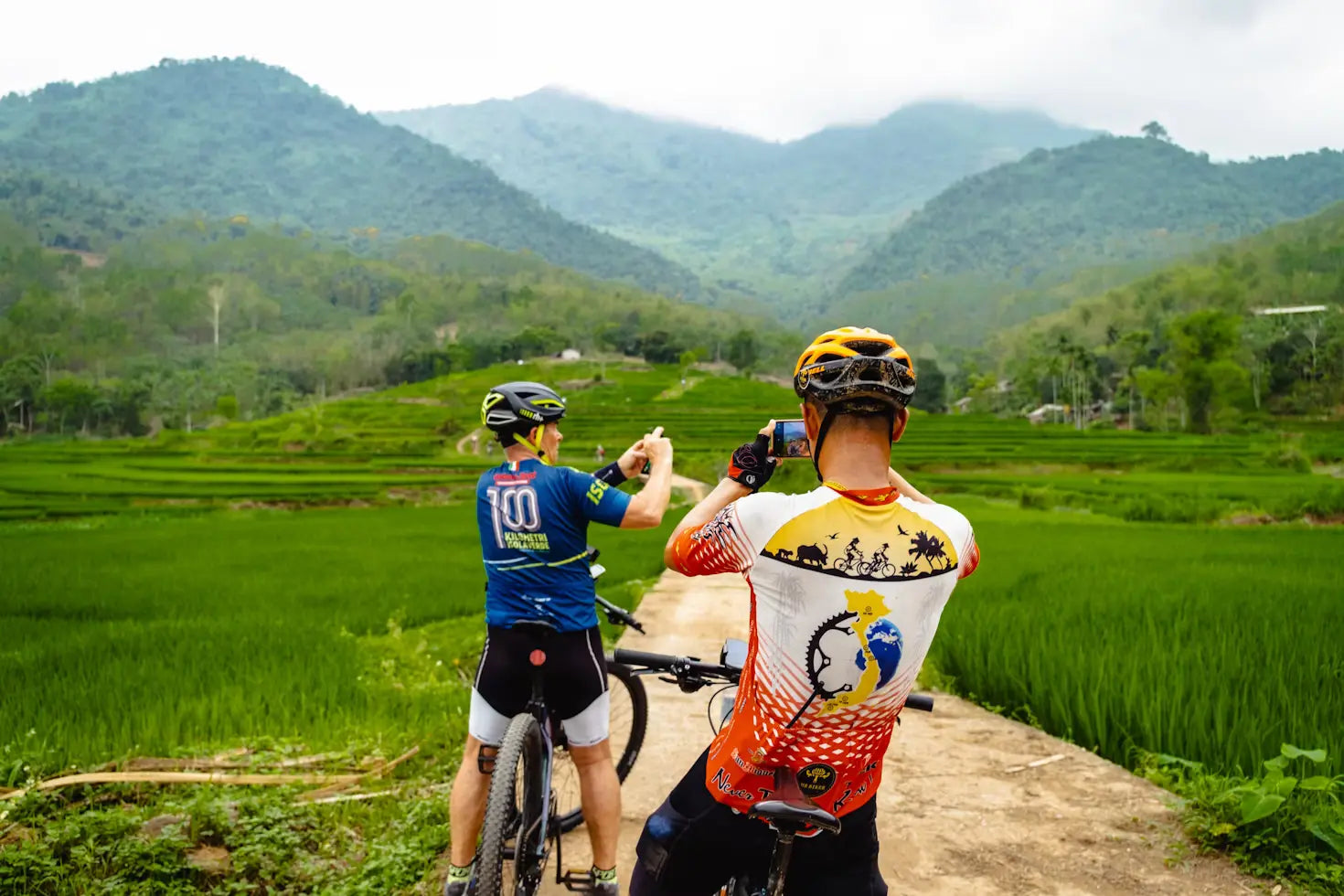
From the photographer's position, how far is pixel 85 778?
415 centimetres

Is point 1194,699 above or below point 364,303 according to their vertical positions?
below

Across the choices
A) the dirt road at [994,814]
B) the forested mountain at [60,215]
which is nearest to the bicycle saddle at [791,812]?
the dirt road at [994,814]

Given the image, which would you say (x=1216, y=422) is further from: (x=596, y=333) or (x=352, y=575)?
(x=596, y=333)

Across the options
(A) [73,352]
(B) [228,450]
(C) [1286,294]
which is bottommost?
(B) [228,450]

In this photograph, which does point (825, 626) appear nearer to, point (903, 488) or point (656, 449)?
point (903, 488)

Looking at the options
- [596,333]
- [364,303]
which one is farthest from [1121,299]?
[364,303]

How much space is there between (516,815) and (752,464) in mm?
1914

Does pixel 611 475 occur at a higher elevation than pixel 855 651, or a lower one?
higher

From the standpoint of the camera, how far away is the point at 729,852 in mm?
2143

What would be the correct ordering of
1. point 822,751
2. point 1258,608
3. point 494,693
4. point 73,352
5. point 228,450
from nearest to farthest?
point 822,751, point 494,693, point 1258,608, point 228,450, point 73,352

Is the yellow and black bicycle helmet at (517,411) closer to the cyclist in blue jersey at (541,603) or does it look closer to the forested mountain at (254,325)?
the cyclist in blue jersey at (541,603)

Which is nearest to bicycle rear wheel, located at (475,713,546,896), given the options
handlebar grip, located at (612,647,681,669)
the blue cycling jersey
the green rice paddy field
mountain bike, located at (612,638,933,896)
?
the blue cycling jersey

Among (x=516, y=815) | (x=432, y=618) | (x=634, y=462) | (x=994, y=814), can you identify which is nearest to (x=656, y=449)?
(x=634, y=462)

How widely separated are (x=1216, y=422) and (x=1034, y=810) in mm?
64903
